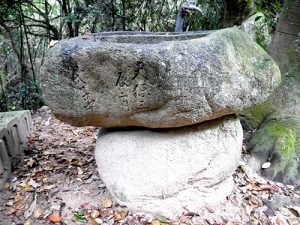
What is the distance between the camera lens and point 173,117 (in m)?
1.92

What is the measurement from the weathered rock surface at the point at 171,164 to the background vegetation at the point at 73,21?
9.10 feet

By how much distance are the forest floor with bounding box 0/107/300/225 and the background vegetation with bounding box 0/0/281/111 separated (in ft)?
7.04

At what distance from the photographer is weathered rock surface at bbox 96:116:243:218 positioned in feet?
7.09

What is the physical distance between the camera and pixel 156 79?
1.81 meters

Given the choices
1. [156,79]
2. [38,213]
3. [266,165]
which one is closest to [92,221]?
[38,213]

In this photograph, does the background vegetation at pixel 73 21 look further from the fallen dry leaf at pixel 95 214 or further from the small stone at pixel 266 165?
A: the fallen dry leaf at pixel 95 214

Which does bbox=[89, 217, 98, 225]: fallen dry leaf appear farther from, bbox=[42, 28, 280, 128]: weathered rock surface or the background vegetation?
the background vegetation

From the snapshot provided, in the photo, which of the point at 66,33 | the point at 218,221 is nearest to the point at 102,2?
the point at 66,33

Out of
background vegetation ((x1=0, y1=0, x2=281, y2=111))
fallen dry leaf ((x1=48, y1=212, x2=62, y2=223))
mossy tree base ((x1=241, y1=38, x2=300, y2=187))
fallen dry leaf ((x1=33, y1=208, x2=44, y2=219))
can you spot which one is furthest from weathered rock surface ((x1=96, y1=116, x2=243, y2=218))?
background vegetation ((x1=0, y1=0, x2=281, y2=111))

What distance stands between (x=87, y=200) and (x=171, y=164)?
800mm

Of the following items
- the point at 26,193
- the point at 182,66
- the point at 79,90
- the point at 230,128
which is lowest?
the point at 26,193

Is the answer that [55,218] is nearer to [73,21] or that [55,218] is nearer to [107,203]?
[107,203]

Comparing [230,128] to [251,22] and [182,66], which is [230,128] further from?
[251,22]

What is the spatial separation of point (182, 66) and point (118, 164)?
0.93m
